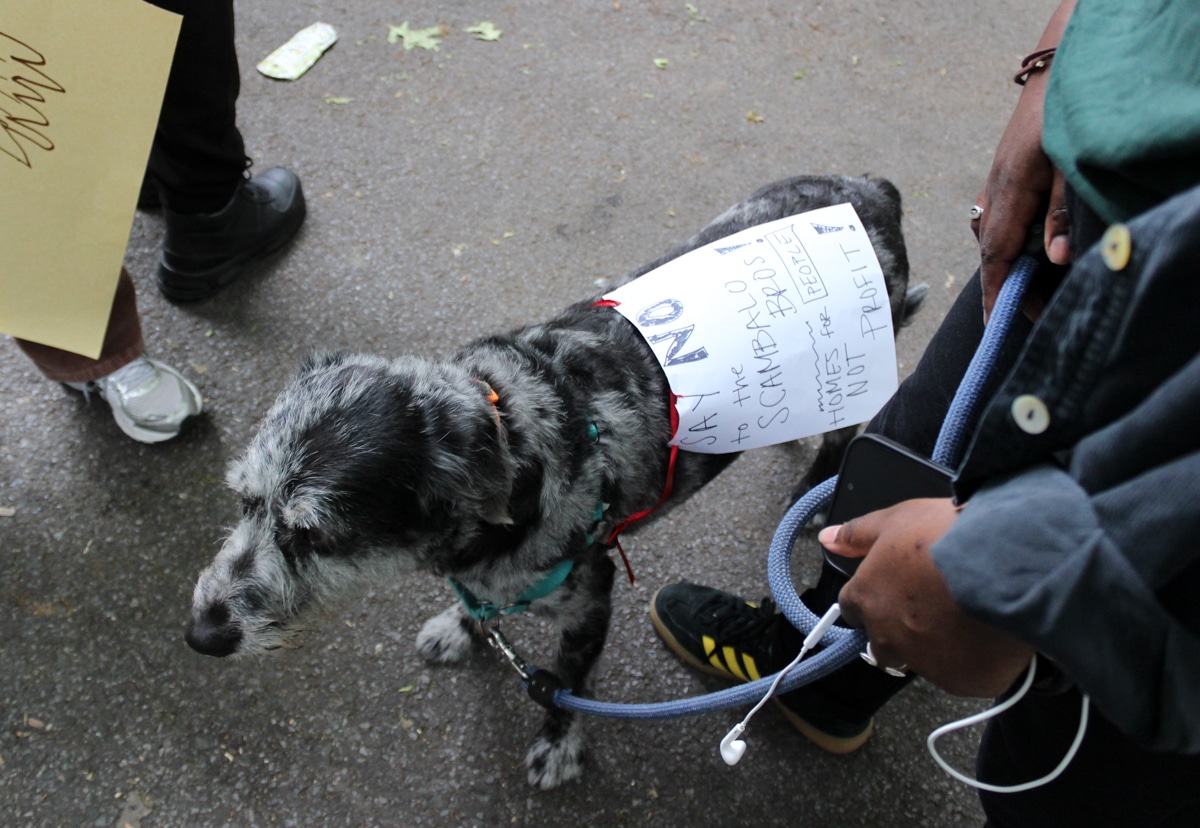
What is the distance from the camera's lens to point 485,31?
16.7ft

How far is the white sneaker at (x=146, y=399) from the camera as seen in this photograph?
2934mm

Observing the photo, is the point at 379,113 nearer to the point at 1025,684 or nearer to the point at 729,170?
the point at 729,170

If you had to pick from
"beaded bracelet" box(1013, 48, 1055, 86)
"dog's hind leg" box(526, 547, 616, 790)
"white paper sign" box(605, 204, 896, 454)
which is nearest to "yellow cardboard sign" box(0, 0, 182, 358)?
"white paper sign" box(605, 204, 896, 454)

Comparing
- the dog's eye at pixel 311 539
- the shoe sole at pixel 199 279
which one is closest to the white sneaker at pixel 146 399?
the shoe sole at pixel 199 279

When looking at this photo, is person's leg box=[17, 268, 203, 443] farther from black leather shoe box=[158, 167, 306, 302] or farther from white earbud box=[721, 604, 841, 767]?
white earbud box=[721, 604, 841, 767]

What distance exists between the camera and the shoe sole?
3.44 meters

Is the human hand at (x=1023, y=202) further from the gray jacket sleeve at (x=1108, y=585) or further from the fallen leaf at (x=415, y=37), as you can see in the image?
the fallen leaf at (x=415, y=37)

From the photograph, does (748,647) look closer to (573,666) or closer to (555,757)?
(573,666)

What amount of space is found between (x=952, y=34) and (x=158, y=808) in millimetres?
6895

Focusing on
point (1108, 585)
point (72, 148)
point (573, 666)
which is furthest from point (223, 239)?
point (1108, 585)

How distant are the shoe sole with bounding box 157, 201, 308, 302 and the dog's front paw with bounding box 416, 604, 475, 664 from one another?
2045mm

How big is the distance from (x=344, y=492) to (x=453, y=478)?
26 centimetres

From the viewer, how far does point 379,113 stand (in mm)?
4496

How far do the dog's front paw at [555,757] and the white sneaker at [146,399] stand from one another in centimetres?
196
